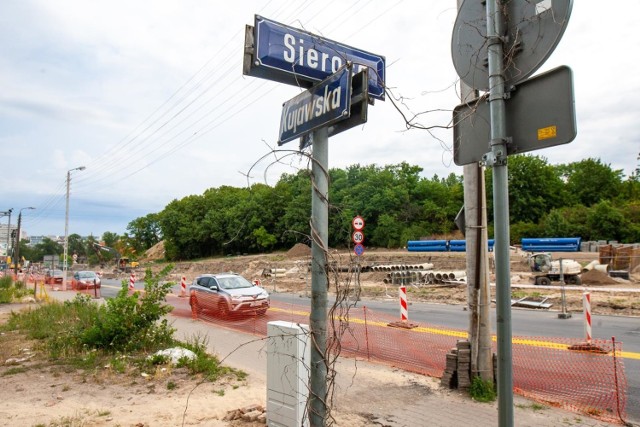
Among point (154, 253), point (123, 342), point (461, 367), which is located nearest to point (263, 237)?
point (154, 253)

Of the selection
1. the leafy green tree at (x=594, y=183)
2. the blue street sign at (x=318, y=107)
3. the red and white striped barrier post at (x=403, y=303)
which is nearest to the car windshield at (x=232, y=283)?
the red and white striped barrier post at (x=403, y=303)

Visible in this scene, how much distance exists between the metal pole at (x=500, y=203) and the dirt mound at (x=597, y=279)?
22.1 metres

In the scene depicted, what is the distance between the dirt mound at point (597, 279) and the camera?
20.8 meters

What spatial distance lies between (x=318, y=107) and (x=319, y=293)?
1.11m

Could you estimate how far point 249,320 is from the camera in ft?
43.4

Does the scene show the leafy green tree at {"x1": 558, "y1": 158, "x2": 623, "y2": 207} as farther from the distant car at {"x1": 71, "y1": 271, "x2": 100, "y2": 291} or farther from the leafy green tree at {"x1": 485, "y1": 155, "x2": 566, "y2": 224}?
the distant car at {"x1": 71, "y1": 271, "x2": 100, "y2": 291}

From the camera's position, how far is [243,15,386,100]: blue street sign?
281 cm

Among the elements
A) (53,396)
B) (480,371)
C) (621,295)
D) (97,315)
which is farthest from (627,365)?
(621,295)

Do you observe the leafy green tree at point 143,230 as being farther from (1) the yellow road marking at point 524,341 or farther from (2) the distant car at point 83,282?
(1) the yellow road marking at point 524,341

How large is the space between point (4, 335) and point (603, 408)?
12568 mm

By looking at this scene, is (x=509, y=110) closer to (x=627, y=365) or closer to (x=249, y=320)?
(x=627, y=365)

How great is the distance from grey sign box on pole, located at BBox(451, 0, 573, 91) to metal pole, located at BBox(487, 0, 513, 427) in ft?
0.20

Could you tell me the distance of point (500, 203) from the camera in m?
2.30

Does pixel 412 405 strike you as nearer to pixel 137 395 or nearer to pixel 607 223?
pixel 137 395
